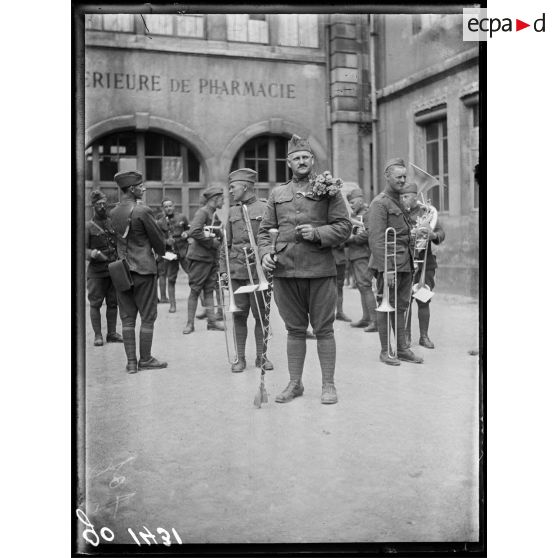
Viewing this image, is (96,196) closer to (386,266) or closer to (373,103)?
(373,103)

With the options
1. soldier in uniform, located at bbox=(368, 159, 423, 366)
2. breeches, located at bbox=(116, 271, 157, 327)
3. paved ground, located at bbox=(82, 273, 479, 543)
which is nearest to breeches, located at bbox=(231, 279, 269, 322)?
breeches, located at bbox=(116, 271, 157, 327)

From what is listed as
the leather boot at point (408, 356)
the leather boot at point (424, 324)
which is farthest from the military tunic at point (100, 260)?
the leather boot at point (424, 324)

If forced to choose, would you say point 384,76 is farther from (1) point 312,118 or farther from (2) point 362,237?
(2) point 362,237

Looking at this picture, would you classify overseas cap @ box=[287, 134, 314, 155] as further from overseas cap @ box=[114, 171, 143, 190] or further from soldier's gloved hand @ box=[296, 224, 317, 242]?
Answer: overseas cap @ box=[114, 171, 143, 190]

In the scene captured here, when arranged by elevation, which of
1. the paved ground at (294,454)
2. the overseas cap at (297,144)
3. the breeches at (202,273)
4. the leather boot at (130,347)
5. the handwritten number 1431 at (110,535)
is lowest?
the handwritten number 1431 at (110,535)

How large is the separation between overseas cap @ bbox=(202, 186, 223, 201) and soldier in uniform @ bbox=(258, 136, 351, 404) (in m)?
0.51

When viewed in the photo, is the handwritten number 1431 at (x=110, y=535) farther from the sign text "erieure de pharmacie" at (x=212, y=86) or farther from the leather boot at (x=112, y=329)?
the sign text "erieure de pharmacie" at (x=212, y=86)

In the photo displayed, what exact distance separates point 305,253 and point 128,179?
1.36 meters

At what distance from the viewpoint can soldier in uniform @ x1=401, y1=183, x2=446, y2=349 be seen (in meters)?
4.77

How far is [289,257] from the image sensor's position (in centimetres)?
479

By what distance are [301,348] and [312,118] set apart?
1.66 meters

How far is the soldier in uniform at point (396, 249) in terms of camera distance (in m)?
5.05

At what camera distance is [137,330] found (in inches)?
190

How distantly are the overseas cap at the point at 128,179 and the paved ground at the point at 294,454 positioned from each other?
3.64 feet
